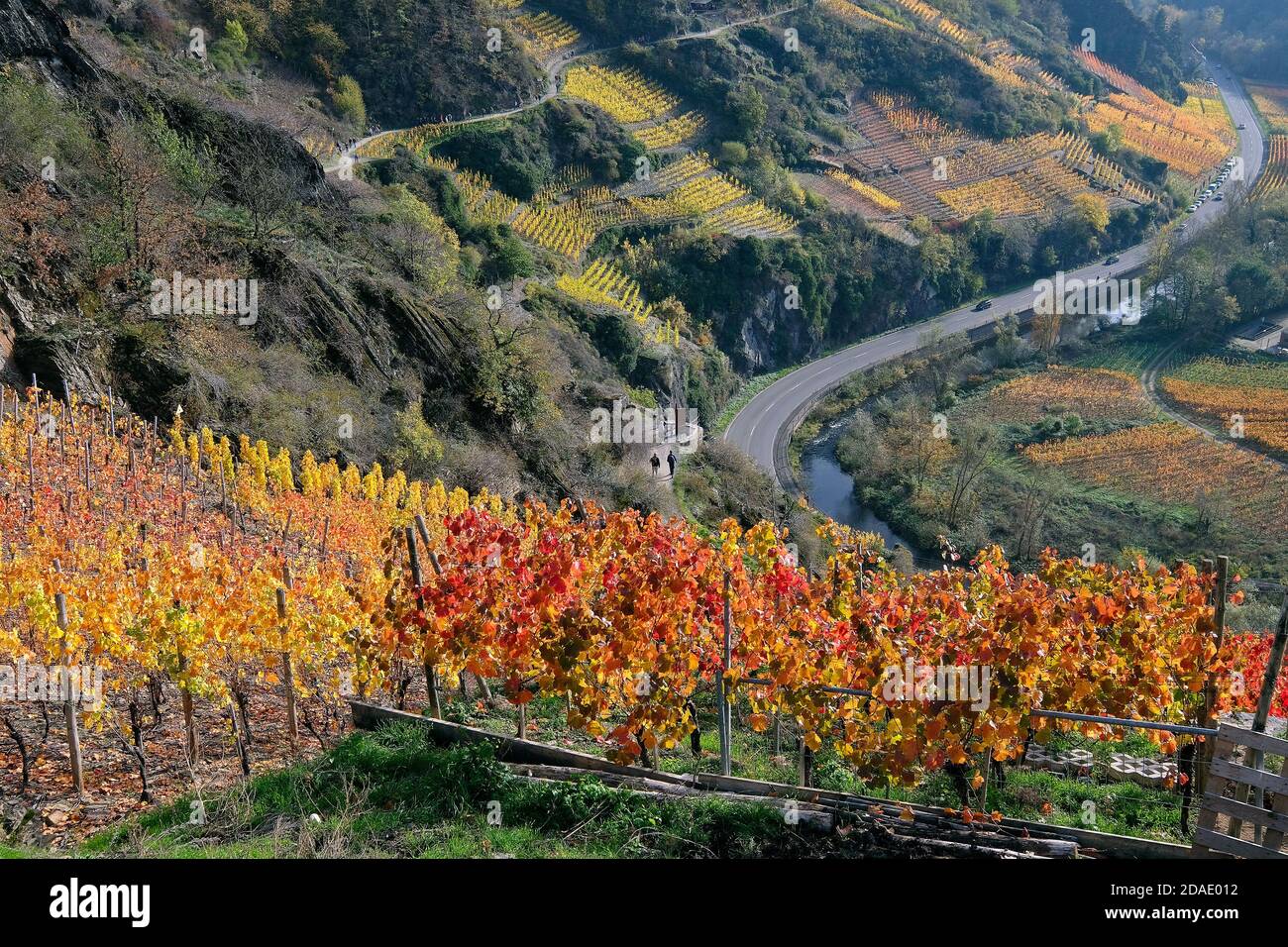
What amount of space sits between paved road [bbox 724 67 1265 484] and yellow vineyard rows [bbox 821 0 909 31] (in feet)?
91.7

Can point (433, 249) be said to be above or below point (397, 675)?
above

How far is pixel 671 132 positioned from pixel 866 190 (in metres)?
14.7

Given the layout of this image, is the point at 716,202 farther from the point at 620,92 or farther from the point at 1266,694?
the point at 1266,694

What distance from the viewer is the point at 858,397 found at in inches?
2034

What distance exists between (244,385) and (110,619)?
1310cm

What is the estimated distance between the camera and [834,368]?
54.6 metres

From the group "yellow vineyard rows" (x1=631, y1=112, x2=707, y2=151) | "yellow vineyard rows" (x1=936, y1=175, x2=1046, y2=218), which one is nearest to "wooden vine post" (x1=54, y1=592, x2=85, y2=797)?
"yellow vineyard rows" (x1=631, y1=112, x2=707, y2=151)

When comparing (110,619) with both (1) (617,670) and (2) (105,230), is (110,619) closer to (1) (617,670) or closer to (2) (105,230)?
(1) (617,670)

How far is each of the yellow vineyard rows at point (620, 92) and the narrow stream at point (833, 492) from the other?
1024 inches

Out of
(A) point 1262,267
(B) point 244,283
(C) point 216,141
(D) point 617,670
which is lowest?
(D) point 617,670

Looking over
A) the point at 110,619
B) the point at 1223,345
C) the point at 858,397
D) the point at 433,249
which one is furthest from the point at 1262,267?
the point at 110,619

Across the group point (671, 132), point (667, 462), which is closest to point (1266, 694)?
point (667, 462)

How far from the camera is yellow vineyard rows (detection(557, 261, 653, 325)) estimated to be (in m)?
41.5

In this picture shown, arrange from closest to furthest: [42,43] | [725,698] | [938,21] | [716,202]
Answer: [725,698], [42,43], [716,202], [938,21]
